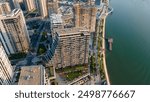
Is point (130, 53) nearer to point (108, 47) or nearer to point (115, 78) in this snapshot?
point (108, 47)

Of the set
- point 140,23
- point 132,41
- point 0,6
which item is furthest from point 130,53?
point 0,6

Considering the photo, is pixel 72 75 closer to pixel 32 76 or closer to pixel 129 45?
pixel 32 76

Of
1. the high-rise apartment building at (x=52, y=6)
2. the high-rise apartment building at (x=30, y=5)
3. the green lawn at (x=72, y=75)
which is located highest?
the high-rise apartment building at (x=52, y=6)

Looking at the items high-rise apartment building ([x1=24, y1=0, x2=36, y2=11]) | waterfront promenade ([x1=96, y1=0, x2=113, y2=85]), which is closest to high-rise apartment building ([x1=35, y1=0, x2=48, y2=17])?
high-rise apartment building ([x1=24, y1=0, x2=36, y2=11])

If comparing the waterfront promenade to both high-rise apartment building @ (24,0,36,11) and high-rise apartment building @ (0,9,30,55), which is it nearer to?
high-rise apartment building @ (0,9,30,55)

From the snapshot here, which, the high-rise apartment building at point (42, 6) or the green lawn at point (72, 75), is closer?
the green lawn at point (72, 75)

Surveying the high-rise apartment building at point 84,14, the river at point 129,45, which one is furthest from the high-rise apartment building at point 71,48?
the high-rise apartment building at point 84,14

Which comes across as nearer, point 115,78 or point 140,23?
point 115,78

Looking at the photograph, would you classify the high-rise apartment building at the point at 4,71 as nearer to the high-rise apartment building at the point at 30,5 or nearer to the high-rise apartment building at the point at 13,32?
the high-rise apartment building at the point at 13,32
